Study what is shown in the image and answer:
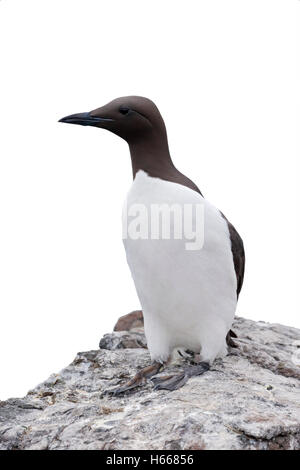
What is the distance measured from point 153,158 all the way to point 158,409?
2.08 metres

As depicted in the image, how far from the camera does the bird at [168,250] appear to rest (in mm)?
5594

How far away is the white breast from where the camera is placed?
5.59m

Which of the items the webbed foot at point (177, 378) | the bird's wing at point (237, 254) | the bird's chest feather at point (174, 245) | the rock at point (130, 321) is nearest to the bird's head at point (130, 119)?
the bird's chest feather at point (174, 245)

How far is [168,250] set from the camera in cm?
557

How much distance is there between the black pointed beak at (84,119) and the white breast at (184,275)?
22.2 inches

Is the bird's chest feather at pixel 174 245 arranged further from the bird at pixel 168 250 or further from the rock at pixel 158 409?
the rock at pixel 158 409

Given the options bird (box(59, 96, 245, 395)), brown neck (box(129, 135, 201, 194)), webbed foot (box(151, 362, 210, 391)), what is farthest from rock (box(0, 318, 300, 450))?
brown neck (box(129, 135, 201, 194))

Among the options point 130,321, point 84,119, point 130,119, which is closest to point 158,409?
point 130,119

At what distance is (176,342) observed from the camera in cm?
604

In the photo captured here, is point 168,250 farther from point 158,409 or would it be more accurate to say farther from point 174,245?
point 158,409

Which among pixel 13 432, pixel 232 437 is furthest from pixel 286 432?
pixel 13 432

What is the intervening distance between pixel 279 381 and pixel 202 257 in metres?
1.32

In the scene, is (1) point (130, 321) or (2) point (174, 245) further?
(1) point (130, 321)

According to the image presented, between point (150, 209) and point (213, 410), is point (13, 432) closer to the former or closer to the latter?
point (213, 410)
